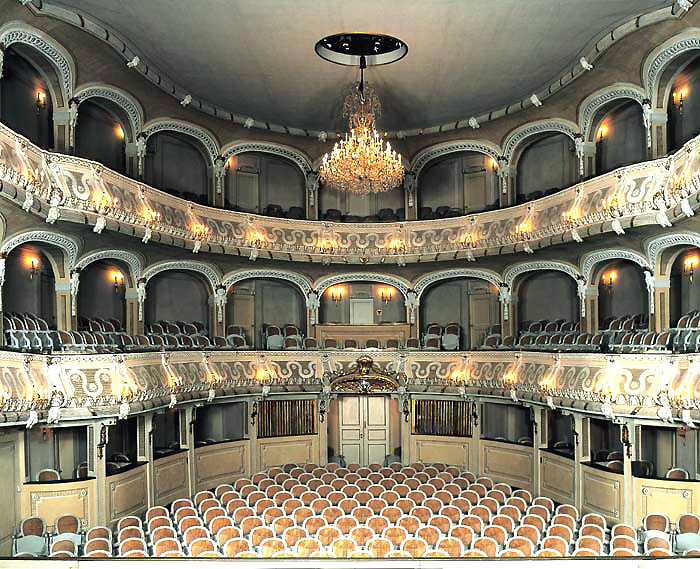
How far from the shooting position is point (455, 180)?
24.9 m

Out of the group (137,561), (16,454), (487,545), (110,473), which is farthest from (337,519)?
(137,561)

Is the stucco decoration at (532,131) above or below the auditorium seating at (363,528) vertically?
above

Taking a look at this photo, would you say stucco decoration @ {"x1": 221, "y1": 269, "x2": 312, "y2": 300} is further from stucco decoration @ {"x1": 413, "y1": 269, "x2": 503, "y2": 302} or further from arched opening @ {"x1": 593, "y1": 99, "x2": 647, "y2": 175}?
arched opening @ {"x1": 593, "y1": 99, "x2": 647, "y2": 175}

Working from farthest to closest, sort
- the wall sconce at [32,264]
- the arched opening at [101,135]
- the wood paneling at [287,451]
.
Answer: the wood paneling at [287,451] < the arched opening at [101,135] < the wall sconce at [32,264]

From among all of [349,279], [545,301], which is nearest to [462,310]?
[545,301]

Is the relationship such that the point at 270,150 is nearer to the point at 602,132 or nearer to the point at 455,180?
the point at 455,180

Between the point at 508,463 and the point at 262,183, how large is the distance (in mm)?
12585

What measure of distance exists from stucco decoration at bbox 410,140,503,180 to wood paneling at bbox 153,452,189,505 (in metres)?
12.5

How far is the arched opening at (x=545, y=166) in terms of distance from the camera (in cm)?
2177

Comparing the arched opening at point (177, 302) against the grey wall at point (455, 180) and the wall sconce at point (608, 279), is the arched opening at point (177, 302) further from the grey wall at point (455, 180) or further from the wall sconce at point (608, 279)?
the wall sconce at point (608, 279)

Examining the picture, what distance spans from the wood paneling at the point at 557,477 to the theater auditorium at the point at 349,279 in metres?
0.14

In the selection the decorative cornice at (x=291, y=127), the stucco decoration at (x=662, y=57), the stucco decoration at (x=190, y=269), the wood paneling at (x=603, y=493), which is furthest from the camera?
the stucco decoration at (x=190, y=269)

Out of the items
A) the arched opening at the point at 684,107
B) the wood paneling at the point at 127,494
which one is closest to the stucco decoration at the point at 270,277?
the wood paneling at the point at 127,494

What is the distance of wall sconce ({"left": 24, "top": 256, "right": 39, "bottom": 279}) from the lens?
16.8 m
